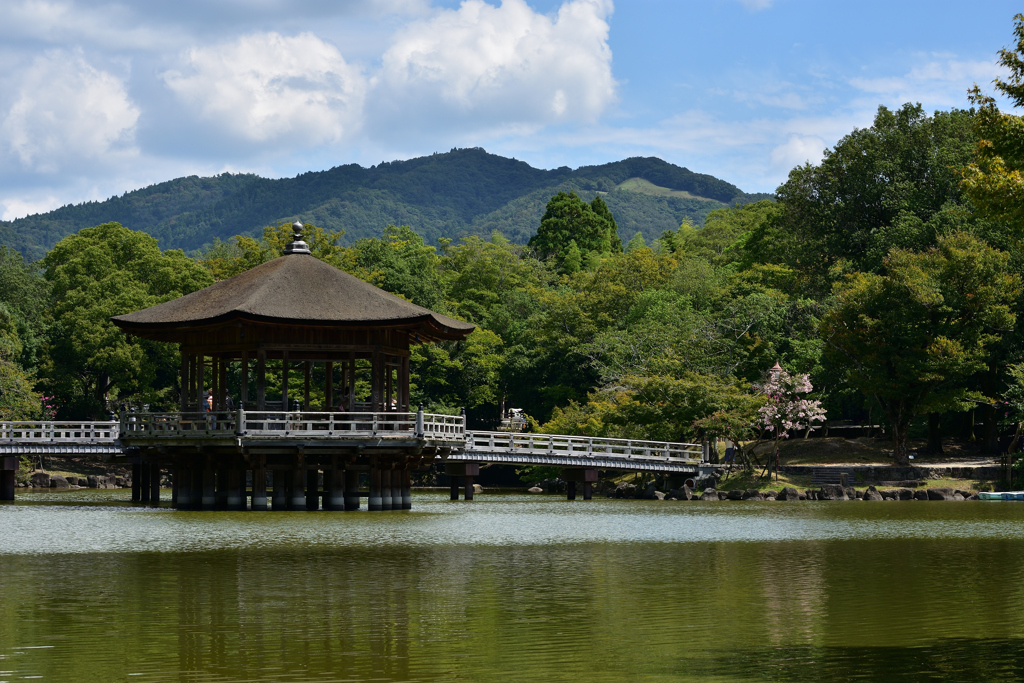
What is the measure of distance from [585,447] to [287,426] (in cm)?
1347

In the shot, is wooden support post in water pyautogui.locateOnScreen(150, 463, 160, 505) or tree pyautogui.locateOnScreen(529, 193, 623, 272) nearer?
wooden support post in water pyautogui.locateOnScreen(150, 463, 160, 505)

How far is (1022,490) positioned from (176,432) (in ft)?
94.7

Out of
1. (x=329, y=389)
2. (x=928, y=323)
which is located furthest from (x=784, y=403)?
(x=329, y=389)

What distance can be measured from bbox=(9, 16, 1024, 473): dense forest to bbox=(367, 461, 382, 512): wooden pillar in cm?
1467

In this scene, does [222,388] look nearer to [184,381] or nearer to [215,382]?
[184,381]

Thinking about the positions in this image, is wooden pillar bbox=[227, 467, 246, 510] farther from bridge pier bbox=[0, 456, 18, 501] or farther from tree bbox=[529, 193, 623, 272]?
tree bbox=[529, 193, 623, 272]

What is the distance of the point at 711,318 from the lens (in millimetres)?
57875

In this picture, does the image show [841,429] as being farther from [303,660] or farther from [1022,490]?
[303,660]

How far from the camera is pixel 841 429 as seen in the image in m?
57.3

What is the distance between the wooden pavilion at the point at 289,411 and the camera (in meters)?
32.5

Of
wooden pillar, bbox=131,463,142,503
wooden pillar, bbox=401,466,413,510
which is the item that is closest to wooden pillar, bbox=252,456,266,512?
wooden pillar, bbox=401,466,413,510

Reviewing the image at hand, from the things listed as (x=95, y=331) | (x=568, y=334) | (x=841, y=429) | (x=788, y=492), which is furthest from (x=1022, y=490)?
(x=95, y=331)

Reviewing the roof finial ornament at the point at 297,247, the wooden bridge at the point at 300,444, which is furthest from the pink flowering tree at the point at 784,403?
the roof finial ornament at the point at 297,247

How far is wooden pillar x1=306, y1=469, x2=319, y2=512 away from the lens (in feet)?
112
